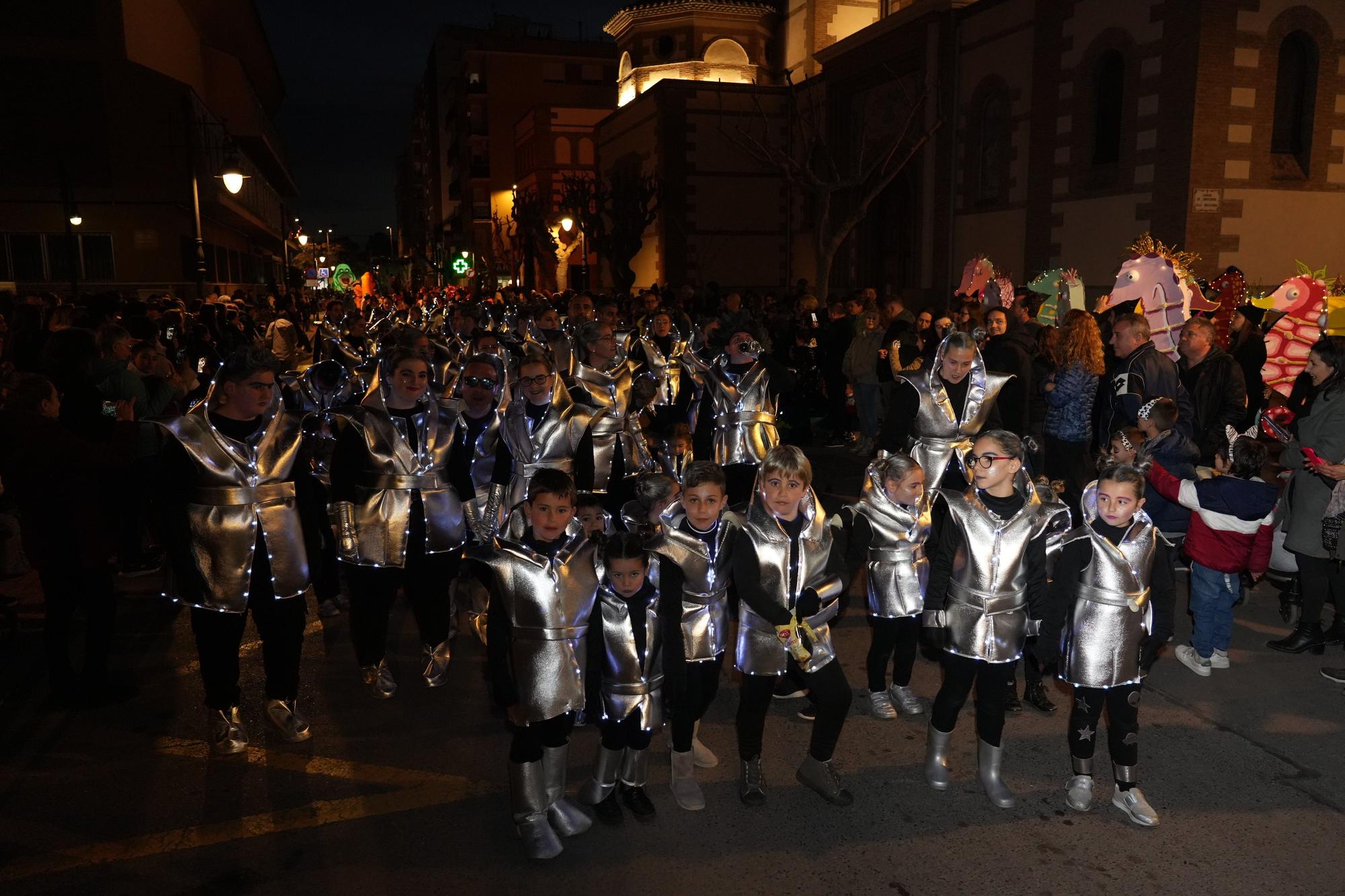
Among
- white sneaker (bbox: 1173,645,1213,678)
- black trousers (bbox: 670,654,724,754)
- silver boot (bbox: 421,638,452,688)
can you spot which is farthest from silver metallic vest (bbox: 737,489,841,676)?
white sneaker (bbox: 1173,645,1213,678)

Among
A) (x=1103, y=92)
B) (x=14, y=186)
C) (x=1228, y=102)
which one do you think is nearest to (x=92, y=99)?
(x=14, y=186)

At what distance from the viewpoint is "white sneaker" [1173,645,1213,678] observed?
Answer: 574 centimetres

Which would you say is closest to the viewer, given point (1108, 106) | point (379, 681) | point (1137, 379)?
point (379, 681)

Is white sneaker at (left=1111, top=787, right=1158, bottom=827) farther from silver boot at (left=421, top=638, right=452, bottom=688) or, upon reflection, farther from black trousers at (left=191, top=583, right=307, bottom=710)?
black trousers at (left=191, top=583, right=307, bottom=710)

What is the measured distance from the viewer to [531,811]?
3973mm

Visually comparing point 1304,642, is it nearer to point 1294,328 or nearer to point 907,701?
point 907,701

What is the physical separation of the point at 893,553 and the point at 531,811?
2.21 meters

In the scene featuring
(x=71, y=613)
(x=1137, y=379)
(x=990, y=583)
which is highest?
(x=1137, y=379)

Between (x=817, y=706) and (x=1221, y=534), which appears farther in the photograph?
(x=1221, y=534)

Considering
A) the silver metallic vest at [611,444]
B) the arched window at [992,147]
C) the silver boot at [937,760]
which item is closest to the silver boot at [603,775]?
the silver boot at [937,760]

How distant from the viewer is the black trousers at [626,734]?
163 inches

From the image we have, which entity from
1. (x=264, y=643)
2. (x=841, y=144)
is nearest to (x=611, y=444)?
(x=264, y=643)

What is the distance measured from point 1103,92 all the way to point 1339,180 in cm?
410

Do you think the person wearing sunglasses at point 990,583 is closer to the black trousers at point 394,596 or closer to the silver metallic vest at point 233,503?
the black trousers at point 394,596
